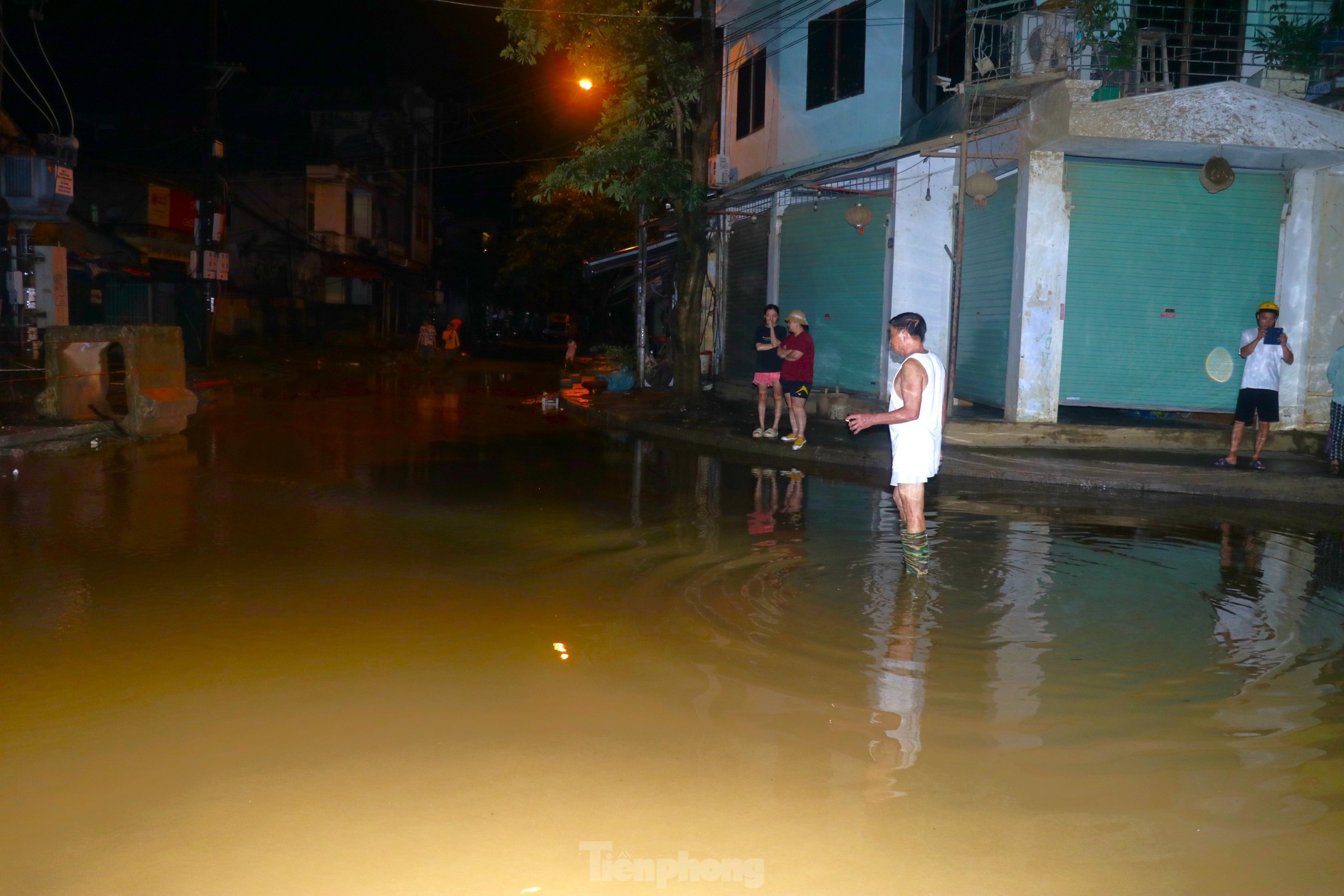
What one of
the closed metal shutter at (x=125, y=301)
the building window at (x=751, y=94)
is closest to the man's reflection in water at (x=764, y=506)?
the building window at (x=751, y=94)

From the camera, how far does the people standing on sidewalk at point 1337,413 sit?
1182cm

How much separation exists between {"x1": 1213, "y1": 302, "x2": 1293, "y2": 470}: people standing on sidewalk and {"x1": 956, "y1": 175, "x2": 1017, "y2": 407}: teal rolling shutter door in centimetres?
341

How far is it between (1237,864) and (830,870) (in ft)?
4.29

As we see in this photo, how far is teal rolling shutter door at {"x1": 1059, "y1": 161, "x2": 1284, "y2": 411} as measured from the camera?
48.6 feet

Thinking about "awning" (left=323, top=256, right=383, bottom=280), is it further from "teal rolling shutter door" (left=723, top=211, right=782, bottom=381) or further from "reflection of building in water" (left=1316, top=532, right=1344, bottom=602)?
"reflection of building in water" (left=1316, top=532, right=1344, bottom=602)

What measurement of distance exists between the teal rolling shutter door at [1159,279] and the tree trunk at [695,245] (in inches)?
260

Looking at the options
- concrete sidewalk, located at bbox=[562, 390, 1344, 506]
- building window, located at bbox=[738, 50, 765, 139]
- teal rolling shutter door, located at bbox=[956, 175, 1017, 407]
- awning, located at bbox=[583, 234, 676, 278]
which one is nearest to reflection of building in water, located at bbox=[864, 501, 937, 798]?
concrete sidewalk, located at bbox=[562, 390, 1344, 506]

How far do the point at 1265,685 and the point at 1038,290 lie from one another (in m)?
10.1

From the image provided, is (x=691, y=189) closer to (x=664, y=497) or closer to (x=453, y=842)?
(x=664, y=497)

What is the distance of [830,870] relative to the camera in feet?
11.4

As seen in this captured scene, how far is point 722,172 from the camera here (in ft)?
80.6

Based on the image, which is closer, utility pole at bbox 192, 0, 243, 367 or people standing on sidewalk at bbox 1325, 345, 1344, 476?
people standing on sidewalk at bbox 1325, 345, 1344, 476

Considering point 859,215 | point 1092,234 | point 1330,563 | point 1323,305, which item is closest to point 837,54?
point 859,215

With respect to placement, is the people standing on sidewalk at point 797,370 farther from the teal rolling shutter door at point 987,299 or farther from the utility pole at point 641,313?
the utility pole at point 641,313
